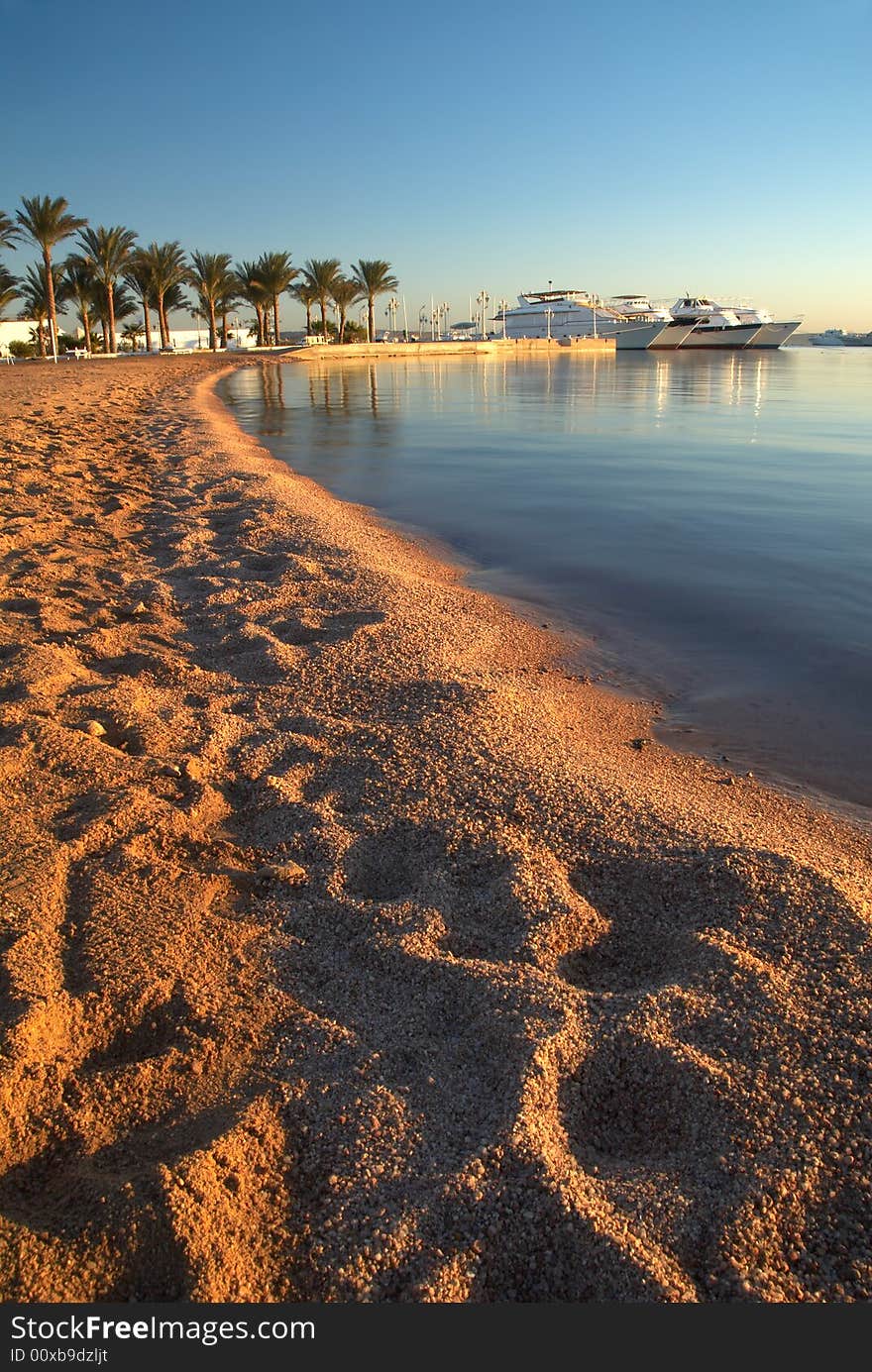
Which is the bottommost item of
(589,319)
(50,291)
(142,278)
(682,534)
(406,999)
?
(406,999)

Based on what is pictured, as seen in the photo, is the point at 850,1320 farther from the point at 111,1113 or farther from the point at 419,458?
the point at 419,458

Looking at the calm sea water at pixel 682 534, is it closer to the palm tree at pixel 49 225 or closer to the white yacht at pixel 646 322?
the palm tree at pixel 49 225

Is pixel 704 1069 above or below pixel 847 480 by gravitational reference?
below

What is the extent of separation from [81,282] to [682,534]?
55773mm

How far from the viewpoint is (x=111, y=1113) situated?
1.81m

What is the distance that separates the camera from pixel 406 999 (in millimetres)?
2148

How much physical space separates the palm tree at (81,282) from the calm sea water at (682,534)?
38.4 m

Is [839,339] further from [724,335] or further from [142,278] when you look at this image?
[142,278]

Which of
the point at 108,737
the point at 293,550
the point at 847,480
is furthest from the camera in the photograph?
the point at 847,480

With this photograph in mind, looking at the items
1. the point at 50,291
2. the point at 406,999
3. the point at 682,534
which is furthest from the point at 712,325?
the point at 406,999

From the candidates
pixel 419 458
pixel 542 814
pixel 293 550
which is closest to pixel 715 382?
pixel 419 458

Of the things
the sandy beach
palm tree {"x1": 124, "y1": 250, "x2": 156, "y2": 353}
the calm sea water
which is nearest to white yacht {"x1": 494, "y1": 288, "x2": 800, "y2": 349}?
palm tree {"x1": 124, "y1": 250, "x2": 156, "y2": 353}

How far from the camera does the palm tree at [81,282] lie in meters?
51.1

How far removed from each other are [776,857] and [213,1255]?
2.02 meters
